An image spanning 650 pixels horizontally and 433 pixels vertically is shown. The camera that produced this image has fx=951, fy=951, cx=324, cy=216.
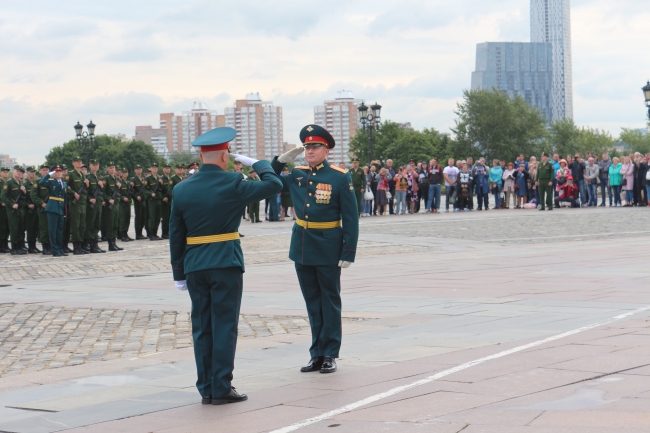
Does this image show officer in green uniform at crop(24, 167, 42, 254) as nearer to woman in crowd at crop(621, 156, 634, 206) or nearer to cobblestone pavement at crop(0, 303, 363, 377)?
cobblestone pavement at crop(0, 303, 363, 377)

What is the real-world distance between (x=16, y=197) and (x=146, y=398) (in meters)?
17.7

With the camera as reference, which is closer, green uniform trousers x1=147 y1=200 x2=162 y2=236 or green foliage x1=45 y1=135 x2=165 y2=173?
green uniform trousers x1=147 y1=200 x2=162 y2=236

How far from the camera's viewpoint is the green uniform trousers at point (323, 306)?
7.38m

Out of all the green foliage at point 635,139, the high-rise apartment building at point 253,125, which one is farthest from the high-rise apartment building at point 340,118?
the green foliage at point 635,139

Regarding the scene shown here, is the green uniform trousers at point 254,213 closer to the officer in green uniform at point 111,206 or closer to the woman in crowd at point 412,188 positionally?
the woman in crowd at point 412,188

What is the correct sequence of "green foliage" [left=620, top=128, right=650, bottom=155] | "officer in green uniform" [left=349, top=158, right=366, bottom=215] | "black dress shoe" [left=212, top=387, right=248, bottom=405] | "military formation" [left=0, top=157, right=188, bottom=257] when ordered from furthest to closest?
"green foliage" [left=620, top=128, right=650, bottom=155] → "officer in green uniform" [left=349, top=158, right=366, bottom=215] → "military formation" [left=0, top=157, right=188, bottom=257] → "black dress shoe" [left=212, top=387, right=248, bottom=405]

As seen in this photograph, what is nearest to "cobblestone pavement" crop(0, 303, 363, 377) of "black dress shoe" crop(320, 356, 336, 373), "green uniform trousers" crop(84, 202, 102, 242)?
"black dress shoe" crop(320, 356, 336, 373)

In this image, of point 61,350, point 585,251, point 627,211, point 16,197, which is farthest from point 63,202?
point 627,211

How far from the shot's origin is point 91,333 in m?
9.78

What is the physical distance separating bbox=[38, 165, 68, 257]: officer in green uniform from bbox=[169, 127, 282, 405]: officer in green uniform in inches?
599

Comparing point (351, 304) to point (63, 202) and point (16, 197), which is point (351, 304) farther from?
point (16, 197)

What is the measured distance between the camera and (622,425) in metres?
5.16

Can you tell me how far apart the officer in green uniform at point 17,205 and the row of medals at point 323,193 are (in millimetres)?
16536

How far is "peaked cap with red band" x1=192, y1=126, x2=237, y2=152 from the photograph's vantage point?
654cm
